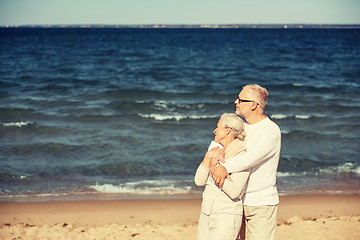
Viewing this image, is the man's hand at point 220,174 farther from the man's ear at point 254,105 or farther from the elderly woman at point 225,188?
the man's ear at point 254,105

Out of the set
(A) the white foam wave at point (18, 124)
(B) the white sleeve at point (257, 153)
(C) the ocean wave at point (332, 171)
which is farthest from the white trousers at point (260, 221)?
(A) the white foam wave at point (18, 124)

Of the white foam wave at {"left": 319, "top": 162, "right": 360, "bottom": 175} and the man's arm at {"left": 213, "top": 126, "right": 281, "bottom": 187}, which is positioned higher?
the man's arm at {"left": 213, "top": 126, "right": 281, "bottom": 187}

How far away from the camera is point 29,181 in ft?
26.3

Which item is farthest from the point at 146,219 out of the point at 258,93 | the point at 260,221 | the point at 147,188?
the point at 258,93

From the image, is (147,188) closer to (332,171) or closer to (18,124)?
(332,171)

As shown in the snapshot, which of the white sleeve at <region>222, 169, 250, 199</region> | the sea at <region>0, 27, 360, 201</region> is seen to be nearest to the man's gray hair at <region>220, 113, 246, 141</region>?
the white sleeve at <region>222, 169, 250, 199</region>

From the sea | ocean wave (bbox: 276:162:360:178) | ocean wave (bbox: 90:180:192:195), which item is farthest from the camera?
ocean wave (bbox: 276:162:360:178)

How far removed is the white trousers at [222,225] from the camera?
3021mm

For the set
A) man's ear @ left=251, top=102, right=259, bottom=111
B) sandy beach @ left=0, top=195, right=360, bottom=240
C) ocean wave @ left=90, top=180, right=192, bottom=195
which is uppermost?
man's ear @ left=251, top=102, right=259, bottom=111

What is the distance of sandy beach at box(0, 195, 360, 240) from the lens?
5.57 meters

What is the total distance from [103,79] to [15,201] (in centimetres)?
1535

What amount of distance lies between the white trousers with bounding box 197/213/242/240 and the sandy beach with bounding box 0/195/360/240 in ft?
8.46

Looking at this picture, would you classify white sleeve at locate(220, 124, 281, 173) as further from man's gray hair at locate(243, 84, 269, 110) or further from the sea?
the sea

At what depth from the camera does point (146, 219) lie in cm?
629
